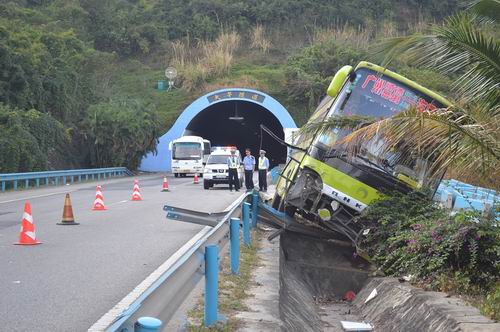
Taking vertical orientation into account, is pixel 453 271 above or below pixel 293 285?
above

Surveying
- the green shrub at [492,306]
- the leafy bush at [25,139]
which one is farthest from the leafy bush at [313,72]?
the green shrub at [492,306]

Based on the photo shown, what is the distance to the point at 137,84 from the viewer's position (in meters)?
65.9

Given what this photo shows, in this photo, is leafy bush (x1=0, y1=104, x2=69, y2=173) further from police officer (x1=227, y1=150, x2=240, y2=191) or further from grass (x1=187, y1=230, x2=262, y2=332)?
grass (x1=187, y1=230, x2=262, y2=332)

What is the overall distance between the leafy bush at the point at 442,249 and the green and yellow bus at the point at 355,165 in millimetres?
1138

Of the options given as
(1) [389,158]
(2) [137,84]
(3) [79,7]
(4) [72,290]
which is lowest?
(4) [72,290]

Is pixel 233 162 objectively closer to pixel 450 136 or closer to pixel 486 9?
pixel 486 9

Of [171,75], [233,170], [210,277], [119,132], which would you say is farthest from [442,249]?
[171,75]

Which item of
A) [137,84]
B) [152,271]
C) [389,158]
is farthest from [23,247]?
[137,84]

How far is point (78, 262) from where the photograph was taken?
10.7 meters

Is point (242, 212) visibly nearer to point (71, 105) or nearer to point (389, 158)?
point (389, 158)

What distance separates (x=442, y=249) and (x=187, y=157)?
40.0m

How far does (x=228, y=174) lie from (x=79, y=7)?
141 ft

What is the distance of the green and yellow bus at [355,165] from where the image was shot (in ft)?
41.8

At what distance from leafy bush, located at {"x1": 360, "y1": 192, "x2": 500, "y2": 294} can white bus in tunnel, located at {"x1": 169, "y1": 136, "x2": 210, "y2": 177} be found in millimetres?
37173
